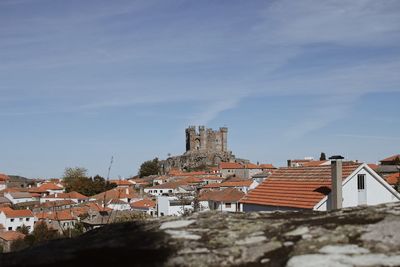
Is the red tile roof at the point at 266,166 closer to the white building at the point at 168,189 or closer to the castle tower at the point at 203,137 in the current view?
the castle tower at the point at 203,137

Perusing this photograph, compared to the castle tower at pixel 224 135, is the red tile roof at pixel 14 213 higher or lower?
lower

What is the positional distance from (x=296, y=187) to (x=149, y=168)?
119 m

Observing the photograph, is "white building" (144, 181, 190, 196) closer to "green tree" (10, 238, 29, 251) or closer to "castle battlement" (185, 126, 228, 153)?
"castle battlement" (185, 126, 228, 153)

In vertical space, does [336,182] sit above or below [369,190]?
above

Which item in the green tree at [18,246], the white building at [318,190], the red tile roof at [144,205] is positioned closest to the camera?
the green tree at [18,246]

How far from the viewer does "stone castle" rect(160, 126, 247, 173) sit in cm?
14200

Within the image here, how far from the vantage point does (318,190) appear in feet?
72.9

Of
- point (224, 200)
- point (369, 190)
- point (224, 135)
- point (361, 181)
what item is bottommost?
point (224, 200)

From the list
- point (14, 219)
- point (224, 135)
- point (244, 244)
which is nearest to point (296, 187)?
point (244, 244)

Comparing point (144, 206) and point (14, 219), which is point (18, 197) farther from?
point (144, 206)

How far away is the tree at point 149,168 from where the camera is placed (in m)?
140

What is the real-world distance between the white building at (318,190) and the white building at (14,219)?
50.3m

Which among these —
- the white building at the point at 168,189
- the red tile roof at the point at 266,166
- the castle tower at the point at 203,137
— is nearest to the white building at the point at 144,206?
the white building at the point at 168,189

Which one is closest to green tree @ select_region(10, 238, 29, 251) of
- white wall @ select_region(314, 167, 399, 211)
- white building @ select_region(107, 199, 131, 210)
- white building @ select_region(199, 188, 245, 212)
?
white building @ select_region(107, 199, 131, 210)
